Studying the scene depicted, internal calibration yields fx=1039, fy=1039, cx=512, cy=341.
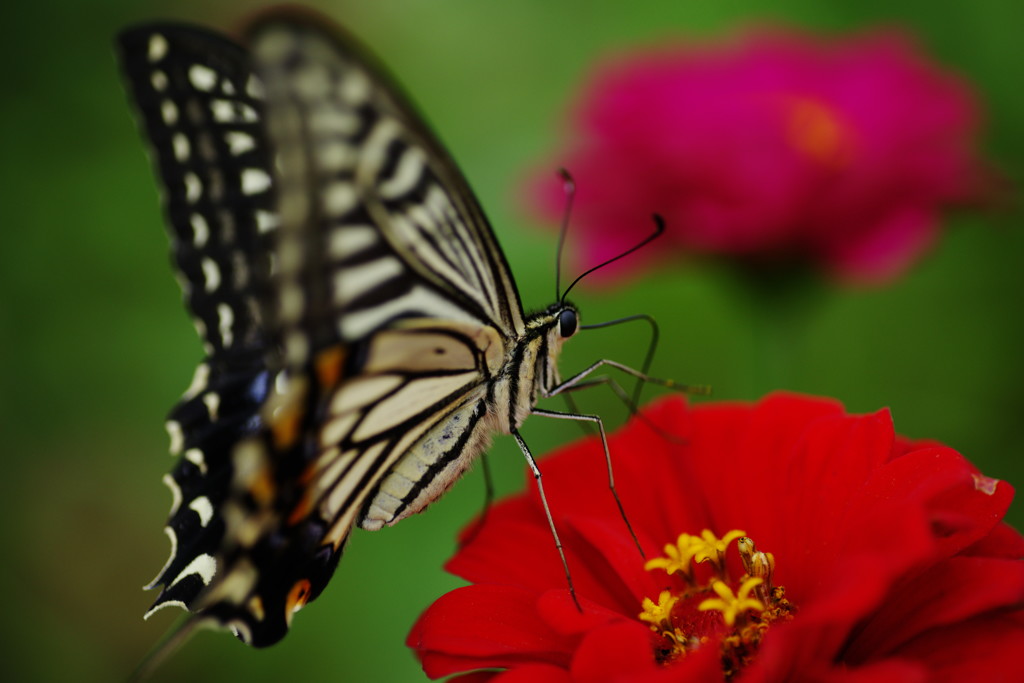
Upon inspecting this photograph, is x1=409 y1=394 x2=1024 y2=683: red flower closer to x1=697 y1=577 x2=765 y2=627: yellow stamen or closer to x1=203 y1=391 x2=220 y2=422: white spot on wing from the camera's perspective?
x1=697 y1=577 x2=765 y2=627: yellow stamen

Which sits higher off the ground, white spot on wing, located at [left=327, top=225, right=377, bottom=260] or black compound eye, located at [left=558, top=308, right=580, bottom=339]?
white spot on wing, located at [left=327, top=225, right=377, bottom=260]

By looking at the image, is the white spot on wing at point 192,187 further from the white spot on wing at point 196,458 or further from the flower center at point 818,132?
the flower center at point 818,132

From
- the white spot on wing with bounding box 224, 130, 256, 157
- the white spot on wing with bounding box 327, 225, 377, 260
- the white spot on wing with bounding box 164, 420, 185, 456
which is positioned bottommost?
the white spot on wing with bounding box 164, 420, 185, 456

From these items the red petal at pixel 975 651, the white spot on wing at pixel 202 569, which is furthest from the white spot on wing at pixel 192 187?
the red petal at pixel 975 651

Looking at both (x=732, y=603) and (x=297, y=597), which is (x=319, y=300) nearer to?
(x=297, y=597)

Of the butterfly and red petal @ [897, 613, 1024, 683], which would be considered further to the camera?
the butterfly

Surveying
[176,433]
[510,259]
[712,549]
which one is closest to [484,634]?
[712,549]

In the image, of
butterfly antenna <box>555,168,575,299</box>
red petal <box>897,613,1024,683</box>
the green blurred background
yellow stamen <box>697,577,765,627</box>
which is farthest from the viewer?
the green blurred background

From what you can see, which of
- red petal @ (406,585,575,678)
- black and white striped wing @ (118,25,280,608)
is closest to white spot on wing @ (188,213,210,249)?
black and white striped wing @ (118,25,280,608)
